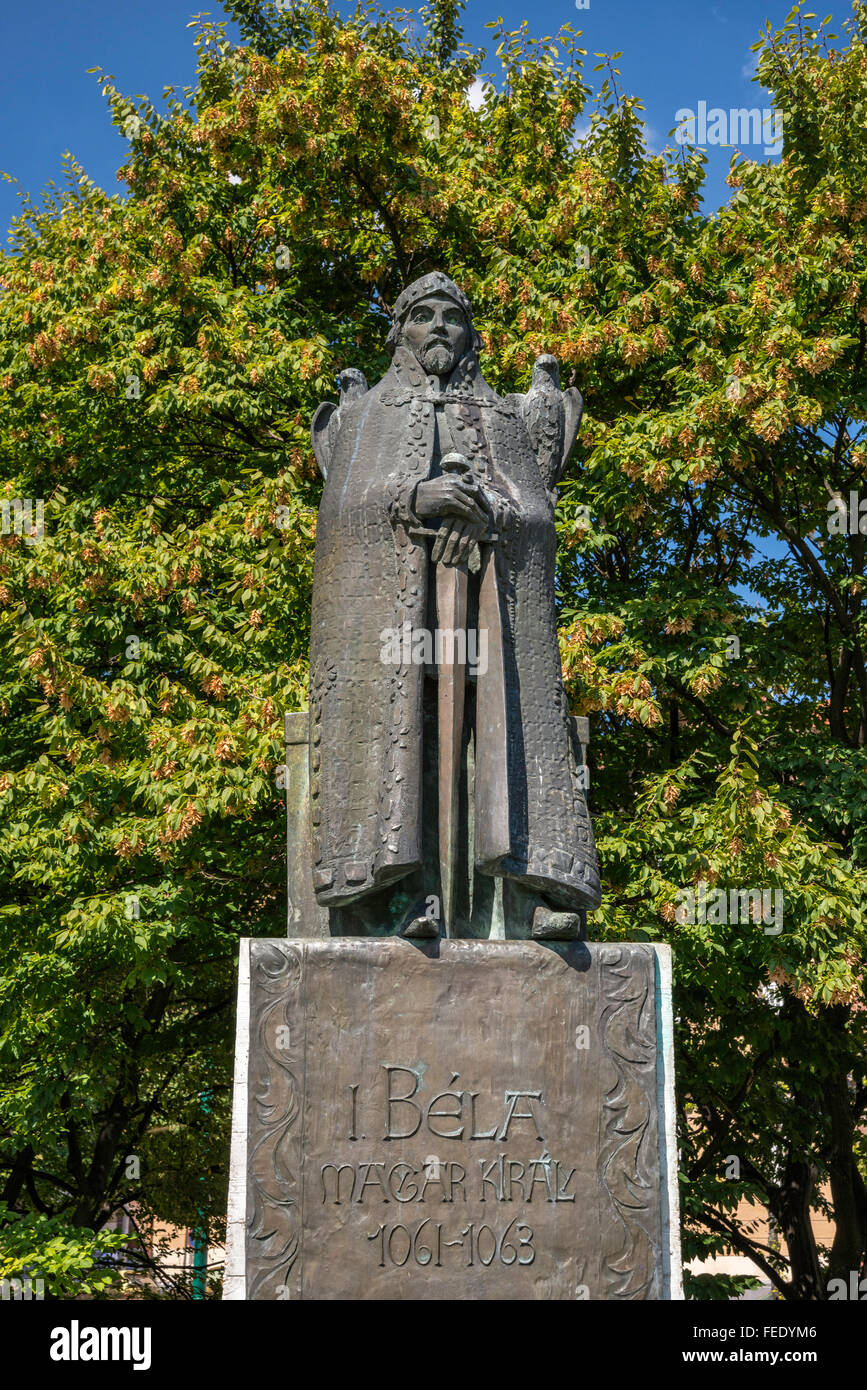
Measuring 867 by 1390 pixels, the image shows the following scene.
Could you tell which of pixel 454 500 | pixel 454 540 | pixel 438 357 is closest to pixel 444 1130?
pixel 454 540

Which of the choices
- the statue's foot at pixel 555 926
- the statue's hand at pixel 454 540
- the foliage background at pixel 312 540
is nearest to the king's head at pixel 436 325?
the statue's hand at pixel 454 540

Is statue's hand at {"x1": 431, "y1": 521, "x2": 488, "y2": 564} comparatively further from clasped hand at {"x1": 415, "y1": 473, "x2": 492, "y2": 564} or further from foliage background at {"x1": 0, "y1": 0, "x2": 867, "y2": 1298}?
foliage background at {"x1": 0, "y1": 0, "x2": 867, "y2": 1298}

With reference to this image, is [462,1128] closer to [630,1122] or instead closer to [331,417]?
[630,1122]

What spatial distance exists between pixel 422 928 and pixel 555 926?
0.47m

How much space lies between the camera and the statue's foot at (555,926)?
511 cm

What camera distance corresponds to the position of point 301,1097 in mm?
4852

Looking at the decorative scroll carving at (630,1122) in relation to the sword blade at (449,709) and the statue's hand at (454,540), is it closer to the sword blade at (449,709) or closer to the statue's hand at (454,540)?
the sword blade at (449,709)

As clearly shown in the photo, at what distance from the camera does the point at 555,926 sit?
16.8 ft

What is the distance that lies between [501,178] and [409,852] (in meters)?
9.68

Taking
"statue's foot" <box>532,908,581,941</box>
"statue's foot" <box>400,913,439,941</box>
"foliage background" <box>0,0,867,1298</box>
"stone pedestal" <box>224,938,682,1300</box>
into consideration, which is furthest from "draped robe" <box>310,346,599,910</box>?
"foliage background" <box>0,0,867,1298</box>

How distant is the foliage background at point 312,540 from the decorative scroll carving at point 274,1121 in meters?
5.09

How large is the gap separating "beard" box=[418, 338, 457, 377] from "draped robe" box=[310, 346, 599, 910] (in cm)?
5

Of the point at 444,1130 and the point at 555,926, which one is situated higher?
the point at 555,926

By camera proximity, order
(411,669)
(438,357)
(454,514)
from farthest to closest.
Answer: (438,357) < (454,514) < (411,669)
